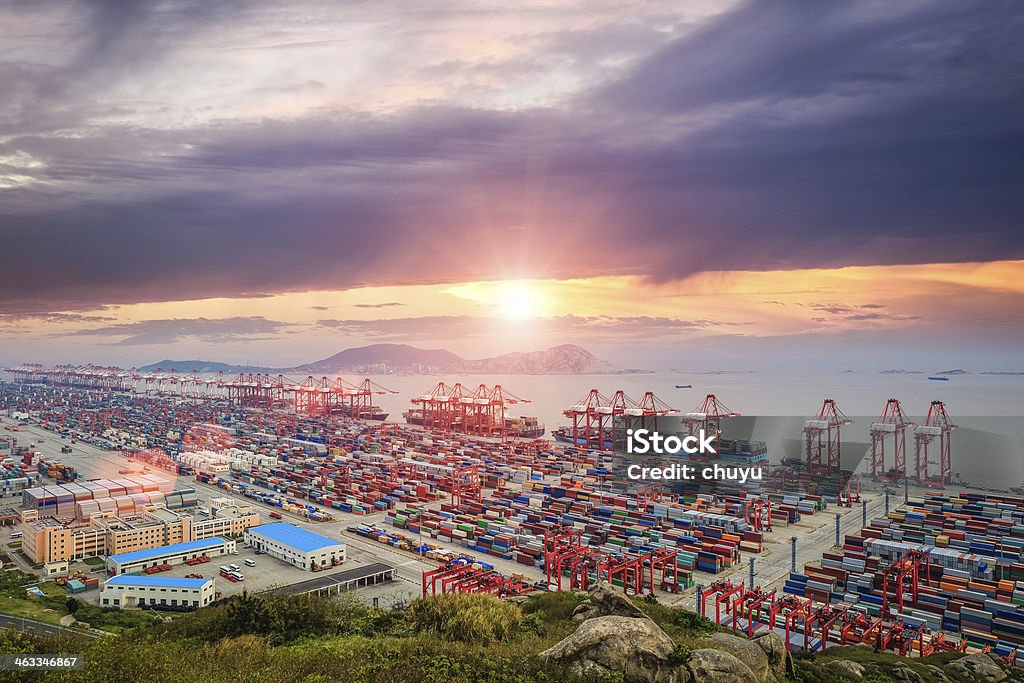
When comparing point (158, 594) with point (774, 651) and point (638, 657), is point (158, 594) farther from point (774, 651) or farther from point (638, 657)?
point (774, 651)

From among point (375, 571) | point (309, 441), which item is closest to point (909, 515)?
point (375, 571)

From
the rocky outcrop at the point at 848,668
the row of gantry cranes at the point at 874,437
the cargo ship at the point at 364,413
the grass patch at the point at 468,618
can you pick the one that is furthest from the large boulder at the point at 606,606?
the cargo ship at the point at 364,413

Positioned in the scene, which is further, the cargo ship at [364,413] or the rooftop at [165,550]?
the cargo ship at [364,413]

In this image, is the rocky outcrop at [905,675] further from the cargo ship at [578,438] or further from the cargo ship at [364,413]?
the cargo ship at [364,413]

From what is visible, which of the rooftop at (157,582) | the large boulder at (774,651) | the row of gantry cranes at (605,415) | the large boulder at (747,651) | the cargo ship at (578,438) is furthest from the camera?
the cargo ship at (578,438)

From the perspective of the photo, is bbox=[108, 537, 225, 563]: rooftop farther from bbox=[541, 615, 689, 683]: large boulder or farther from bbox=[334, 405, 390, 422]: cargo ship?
bbox=[334, 405, 390, 422]: cargo ship

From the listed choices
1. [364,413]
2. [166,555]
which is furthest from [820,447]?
[364,413]

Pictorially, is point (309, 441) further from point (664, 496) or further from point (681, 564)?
point (681, 564)
